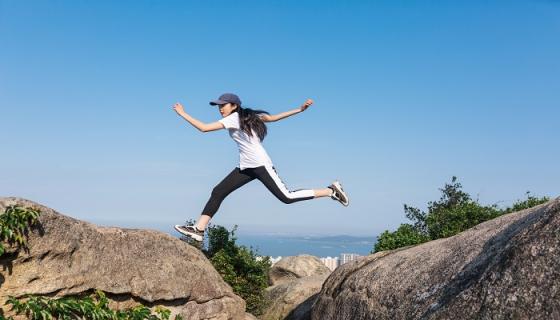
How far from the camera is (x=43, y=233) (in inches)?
365

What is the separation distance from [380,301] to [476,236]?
1466mm

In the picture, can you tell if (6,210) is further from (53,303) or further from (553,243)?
(553,243)

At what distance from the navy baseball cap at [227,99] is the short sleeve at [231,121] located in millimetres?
301

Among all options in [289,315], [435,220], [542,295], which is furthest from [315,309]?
[435,220]

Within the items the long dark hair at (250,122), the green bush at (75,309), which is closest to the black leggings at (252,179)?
the long dark hair at (250,122)

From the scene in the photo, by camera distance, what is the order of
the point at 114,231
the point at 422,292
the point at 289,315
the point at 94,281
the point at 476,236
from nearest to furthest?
the point at 422,292 → the point at 476,236 → the point at 94,281 → the point at 114,231 → the point at 289,315

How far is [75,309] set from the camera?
9.41 m

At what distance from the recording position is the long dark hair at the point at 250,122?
10648 mm

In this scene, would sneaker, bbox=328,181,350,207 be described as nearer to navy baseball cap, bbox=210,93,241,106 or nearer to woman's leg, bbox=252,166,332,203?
woman's leg, bbox=252,166,332,203

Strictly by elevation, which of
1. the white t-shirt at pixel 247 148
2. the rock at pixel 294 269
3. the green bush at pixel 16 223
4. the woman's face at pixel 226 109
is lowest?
the rock at pixel 294 269

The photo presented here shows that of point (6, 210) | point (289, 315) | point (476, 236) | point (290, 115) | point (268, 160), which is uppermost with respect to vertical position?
point (290, 115)

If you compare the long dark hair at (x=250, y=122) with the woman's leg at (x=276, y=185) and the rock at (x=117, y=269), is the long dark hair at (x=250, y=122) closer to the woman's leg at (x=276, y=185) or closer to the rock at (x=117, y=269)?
the woman's leg at (x=276, y=185)

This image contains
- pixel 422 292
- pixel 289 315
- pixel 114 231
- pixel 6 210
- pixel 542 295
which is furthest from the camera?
pixel 289 315

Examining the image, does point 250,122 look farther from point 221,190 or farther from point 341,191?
point 341,191
